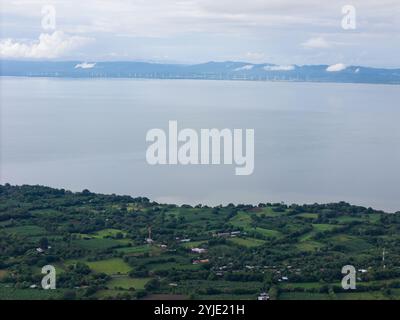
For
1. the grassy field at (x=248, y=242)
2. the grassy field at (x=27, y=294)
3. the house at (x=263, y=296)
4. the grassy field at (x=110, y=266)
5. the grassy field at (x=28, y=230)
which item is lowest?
the house at (x=263, y=296)

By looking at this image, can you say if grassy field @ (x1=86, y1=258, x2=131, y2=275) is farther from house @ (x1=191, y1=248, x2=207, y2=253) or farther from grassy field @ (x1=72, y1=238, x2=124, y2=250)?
house @ (x1=191, y1=248, x2=207, y2=253)

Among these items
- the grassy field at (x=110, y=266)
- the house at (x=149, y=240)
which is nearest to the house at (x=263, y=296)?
the grassy field at (x=110, y=266)

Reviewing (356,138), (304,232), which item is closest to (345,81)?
(356,138)

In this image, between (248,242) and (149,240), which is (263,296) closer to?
(248,242)

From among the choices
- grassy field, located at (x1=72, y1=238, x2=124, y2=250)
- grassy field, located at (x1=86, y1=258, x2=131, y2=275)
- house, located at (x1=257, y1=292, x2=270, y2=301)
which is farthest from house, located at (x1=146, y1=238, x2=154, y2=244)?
house, located at (x1=257, y1=292, x2=270, y2=301)

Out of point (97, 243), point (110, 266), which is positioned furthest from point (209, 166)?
point (110, 266)

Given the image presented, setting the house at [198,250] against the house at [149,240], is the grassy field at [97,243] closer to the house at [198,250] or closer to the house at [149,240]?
the house at [149,240]
